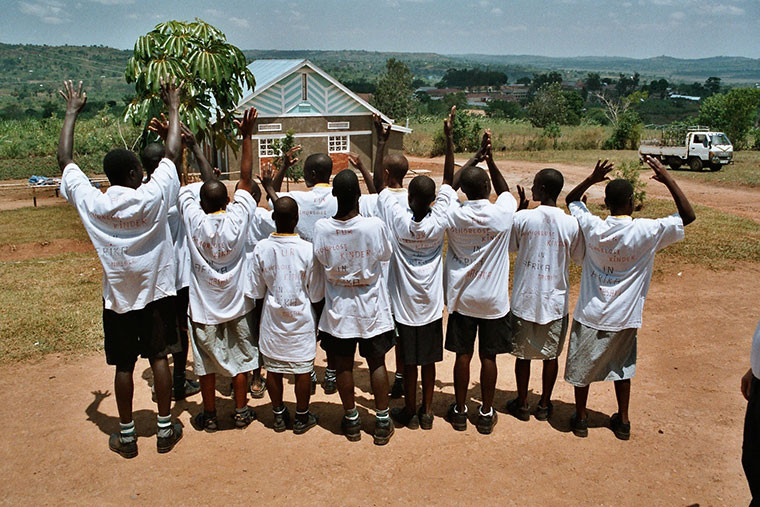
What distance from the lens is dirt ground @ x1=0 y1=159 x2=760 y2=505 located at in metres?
3.86

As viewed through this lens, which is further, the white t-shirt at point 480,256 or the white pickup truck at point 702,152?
the white pickup truck at point 702,152

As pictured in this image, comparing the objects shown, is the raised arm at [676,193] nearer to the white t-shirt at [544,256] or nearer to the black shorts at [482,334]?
the white t-shirt at [544,256]

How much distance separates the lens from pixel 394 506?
3729 millimetres

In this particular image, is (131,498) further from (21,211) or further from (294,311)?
(21,211)

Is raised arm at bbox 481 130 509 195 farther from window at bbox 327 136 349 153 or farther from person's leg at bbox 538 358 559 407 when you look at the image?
window at bbox 327 136 349 153

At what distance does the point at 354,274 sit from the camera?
4.20 metres

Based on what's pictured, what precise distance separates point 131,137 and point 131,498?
1046 inches

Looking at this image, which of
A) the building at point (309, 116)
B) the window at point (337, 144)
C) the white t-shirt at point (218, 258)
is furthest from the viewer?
the window at point (337, 144)

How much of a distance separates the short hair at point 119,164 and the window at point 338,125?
24.1 m

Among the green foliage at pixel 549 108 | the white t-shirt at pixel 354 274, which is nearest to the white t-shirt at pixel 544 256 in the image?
the white t-shirt at pixel 354 274

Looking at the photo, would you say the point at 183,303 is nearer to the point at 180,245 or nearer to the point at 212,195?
the point at 180,245

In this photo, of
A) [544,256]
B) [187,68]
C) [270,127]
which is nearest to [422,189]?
[544,256]

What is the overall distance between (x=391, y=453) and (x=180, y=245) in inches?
88.0

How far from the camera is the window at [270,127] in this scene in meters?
26.6
